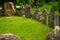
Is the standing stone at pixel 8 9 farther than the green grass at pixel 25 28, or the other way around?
the standing stone at pixel 8 9

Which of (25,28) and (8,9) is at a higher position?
(8,9)

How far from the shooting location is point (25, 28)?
→ 57.1 feet

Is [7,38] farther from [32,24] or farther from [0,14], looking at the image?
[0,14]

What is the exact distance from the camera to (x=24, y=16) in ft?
71.3

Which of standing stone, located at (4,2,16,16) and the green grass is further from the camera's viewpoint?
standing stone, located at (4,2,16,16)

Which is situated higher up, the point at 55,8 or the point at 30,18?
the point at 55,8

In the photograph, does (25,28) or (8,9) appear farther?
(8,9)

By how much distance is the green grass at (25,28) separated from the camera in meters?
15.7

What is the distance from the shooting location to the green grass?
1568cm

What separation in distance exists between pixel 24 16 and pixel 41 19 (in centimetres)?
264

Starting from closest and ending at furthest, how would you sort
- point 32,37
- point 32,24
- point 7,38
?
point 7,38, point 32,37, point 32,24

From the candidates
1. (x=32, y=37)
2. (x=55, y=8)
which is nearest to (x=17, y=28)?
(x=32, y=37)

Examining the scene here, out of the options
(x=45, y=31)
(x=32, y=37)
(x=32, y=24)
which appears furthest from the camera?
(x=32, y=24)

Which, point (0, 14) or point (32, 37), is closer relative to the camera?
point (32, 37)
